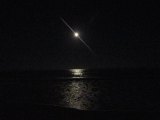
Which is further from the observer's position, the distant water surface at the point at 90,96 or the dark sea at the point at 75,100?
the distant water surface at the point at 90,96

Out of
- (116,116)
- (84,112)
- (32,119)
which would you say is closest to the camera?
(32,119)

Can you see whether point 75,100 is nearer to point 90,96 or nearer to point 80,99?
point 80,99

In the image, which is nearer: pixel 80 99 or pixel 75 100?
pixel 75 100

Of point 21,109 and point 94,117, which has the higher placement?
point 21,109

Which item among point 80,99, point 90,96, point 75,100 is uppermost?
point 90,96

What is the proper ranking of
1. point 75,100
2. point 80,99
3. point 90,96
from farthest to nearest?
1. point 90,96
2. point 80,99
3. point 75,100

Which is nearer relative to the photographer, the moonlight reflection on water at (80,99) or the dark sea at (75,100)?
the dark sea at (75,100)

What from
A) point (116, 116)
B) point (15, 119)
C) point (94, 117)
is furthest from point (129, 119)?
point (15, 119)

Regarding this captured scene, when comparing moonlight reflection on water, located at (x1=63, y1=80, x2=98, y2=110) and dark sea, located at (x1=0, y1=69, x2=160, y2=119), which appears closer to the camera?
dark sea, located at (x1=0, y1=69, x2=160, y2=119)

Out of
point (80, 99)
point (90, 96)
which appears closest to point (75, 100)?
point (80, 99)

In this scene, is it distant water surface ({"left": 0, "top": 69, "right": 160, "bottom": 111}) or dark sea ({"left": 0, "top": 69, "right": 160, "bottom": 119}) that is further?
distant water surface ({"left": 0, "top": 69, "right": 160, "bottom": 111})

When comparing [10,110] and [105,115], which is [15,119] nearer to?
[10,110]

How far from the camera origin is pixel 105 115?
49.9ft

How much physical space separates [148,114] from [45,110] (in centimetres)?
A: 561
